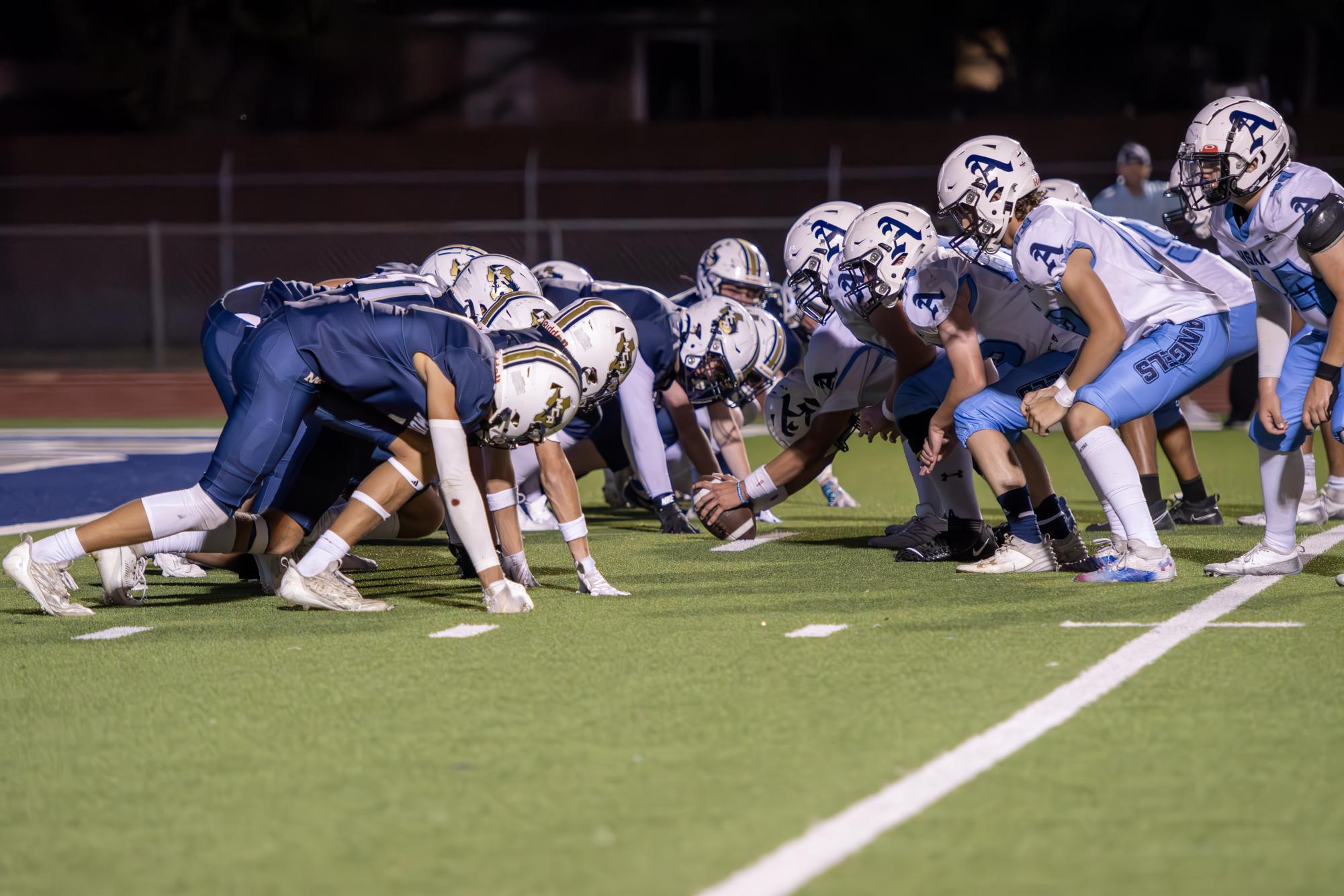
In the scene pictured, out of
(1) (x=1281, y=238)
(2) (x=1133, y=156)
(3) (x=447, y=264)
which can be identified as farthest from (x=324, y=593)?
(2) (x=1133, y=156)

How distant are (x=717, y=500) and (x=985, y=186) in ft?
7.19

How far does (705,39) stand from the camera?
27078 mm

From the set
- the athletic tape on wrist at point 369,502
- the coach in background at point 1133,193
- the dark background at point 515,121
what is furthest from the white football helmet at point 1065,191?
the dark background at point 515,121

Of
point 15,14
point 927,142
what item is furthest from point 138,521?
point 15,14

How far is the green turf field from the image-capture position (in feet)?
10.8

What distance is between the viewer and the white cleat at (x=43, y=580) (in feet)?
20.3

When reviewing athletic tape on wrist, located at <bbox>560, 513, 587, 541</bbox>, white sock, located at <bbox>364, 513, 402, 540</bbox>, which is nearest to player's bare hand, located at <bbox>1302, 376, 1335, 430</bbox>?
athletic tape on wrist, located at <bbox>560, 513, 587, 541</bbox>

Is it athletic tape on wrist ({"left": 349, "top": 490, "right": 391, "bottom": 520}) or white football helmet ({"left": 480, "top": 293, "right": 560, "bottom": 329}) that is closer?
athletic tape on wrist ({"left": 349, "top": 490, "right": 391, "bottom": 520})

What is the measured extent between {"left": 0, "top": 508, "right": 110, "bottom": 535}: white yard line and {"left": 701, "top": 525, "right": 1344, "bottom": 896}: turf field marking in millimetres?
5944

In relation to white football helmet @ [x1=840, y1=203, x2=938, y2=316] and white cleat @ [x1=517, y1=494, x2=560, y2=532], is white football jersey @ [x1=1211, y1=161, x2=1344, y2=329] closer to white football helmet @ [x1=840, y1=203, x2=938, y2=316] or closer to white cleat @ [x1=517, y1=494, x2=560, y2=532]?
white football helmet @ [x1=840, y1=203, x2=938, y2=316]

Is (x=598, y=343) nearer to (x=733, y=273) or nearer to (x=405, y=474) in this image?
(x=405, y=474)

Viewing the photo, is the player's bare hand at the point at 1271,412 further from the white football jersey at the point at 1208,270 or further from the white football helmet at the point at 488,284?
the white football helmet at the point at 488,284

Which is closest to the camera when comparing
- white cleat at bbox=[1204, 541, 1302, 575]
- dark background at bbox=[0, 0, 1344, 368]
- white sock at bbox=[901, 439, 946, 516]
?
white cleat at bbox=[1204, 541, 1302, 575]

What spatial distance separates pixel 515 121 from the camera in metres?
27.3
